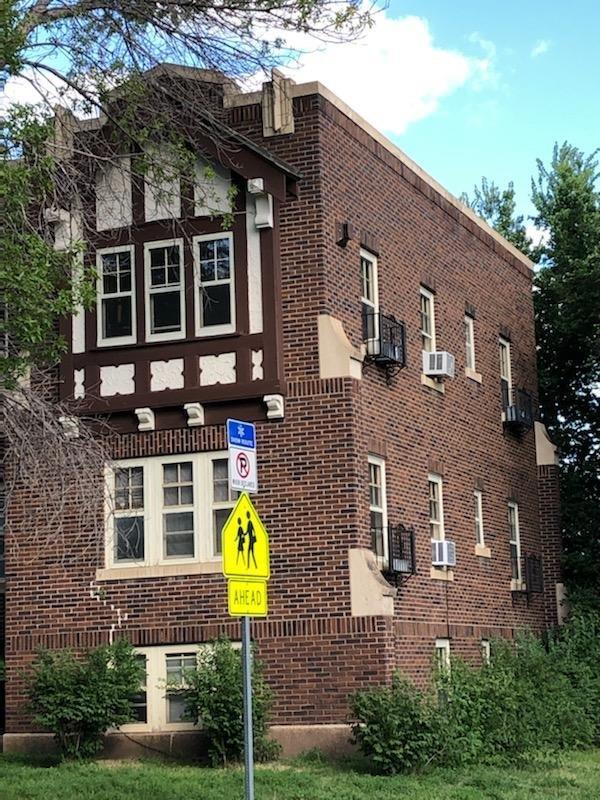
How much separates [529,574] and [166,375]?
10147mm

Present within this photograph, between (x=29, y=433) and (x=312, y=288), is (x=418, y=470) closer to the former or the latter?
(x=312, y=288)

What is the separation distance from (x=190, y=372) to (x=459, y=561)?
658 cm

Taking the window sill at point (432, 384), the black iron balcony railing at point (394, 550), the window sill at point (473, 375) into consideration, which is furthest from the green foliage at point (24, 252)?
the window sill at point (473, 375)

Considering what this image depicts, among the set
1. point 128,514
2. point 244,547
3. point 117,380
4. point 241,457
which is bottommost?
point 244,547

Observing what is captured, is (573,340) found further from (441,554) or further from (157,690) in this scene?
(157,690)

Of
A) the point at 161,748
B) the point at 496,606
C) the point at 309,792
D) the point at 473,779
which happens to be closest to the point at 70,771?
the point at 161,748

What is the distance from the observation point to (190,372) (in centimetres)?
2053

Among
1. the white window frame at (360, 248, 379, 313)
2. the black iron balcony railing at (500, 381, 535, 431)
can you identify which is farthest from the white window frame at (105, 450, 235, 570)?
the black iron balcony railing at (500, 381, 535, 431)

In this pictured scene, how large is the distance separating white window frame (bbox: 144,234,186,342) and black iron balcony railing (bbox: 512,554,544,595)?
9.73 metres

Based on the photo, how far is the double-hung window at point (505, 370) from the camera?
27844 millimetres

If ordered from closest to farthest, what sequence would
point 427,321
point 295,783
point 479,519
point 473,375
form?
point 295,783 → point 427,321 → point 479,519 → point 473,375

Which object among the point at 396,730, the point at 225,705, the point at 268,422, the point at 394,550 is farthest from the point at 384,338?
the point at 396,730

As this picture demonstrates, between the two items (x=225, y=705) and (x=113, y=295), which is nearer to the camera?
(x=225, y=705)

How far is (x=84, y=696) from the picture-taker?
19.2 metres
